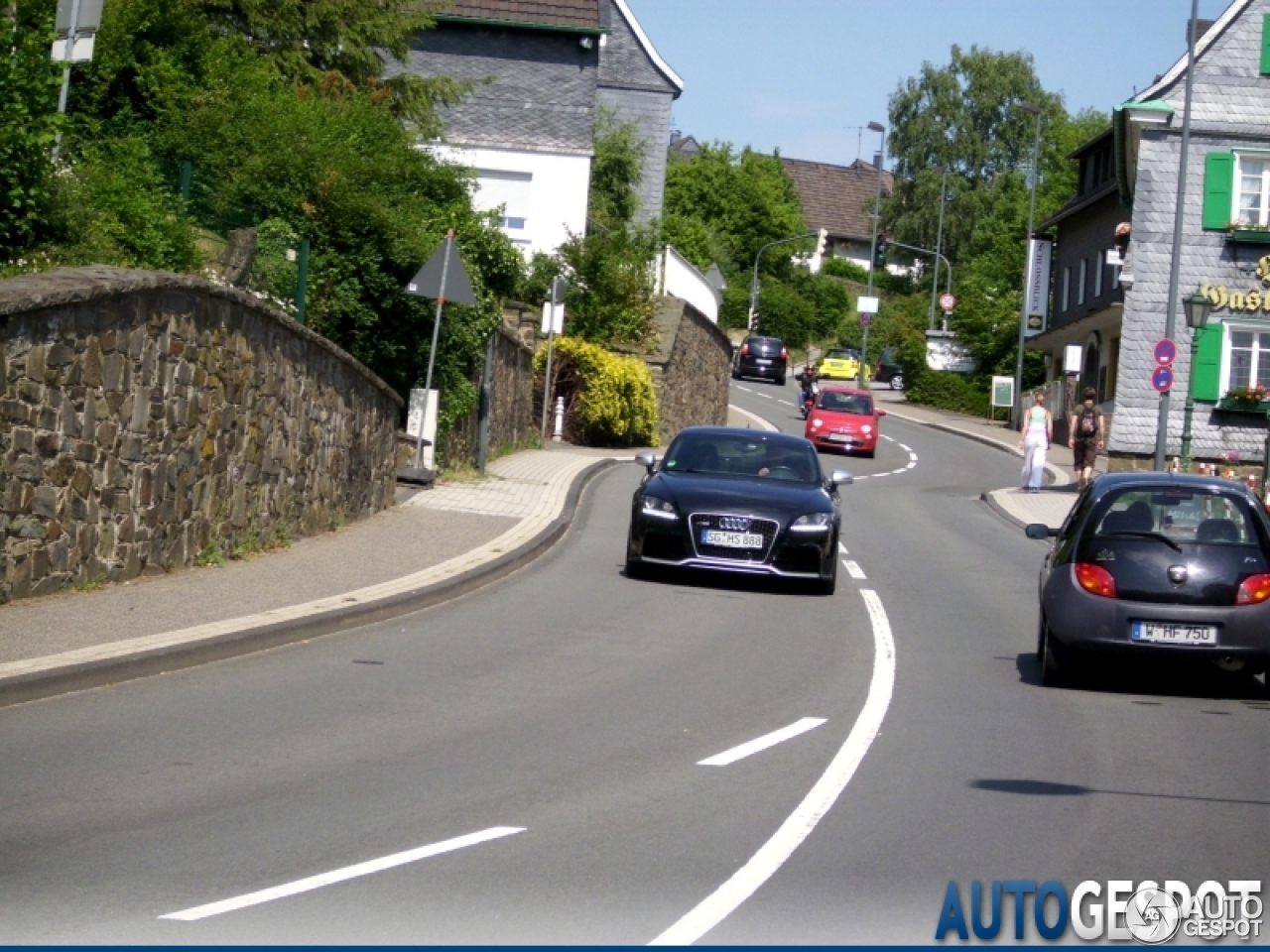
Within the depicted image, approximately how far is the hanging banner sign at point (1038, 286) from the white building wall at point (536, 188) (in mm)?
19624

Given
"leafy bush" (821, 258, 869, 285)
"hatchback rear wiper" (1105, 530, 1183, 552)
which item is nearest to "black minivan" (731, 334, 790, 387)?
"leafy bush" (821, 258, 869, 285)

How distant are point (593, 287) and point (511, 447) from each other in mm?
9351

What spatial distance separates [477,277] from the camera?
24.8m

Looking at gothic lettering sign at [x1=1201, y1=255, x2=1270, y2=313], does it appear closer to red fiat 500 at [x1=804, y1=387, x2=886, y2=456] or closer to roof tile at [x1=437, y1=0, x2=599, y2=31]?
red fiat 500 at [x1=804, y1=387, x2=886, y2=456]

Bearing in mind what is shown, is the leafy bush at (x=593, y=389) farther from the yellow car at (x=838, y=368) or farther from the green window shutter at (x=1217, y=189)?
the yellow car at (x=838, y=368)

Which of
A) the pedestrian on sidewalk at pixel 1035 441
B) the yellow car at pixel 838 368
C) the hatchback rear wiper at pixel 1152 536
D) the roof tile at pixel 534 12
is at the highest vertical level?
the roof tile at pixel 534 12

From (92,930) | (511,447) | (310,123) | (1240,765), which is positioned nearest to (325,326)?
(310,123)

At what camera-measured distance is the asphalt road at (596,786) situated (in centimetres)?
604

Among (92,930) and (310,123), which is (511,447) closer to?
(310,123)

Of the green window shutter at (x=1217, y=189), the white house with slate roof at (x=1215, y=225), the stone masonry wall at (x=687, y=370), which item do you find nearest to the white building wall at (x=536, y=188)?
the stone masonry wall at (x=687, y=370)

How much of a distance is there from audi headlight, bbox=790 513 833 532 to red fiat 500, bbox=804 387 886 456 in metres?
28.0

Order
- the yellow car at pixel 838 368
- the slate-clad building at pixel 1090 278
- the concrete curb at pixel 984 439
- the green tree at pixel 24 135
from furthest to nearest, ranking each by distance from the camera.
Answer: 1. the yellow car at pixel 838 368
2. the slate-clad building at pixel 1090 278
3. the concrete curb at pixel 984 439
4. the green tree at pixel 24 135

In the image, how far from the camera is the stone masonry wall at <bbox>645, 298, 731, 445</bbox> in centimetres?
4250

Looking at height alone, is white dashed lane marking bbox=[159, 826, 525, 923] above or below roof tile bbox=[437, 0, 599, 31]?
below
